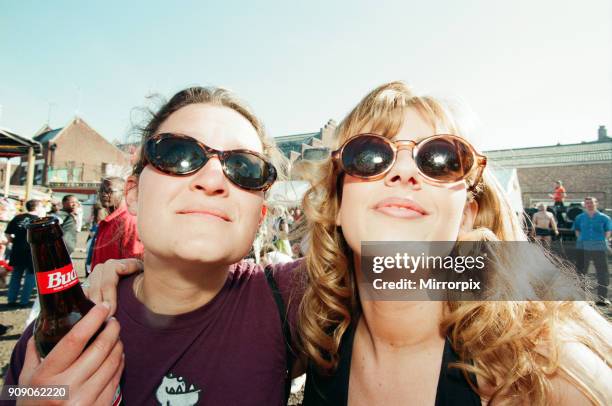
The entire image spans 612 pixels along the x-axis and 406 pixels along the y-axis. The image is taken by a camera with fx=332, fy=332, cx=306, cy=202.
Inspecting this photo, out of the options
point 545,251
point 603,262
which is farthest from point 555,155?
point 545,251

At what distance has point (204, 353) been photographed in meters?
1.61

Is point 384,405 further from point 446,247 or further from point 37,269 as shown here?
point 37,269

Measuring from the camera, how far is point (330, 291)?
2.04 meters

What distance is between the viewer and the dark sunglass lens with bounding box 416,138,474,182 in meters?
1.65

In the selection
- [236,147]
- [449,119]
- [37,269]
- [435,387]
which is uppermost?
[449,119]

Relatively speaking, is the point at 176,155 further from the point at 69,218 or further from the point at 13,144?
the point at 13,144

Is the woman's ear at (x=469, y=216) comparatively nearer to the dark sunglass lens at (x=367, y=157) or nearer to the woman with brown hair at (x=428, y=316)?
the woman with brown hair at (x=428, y=316)

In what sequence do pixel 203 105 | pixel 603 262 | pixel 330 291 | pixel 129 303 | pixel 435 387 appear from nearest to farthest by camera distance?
pixel 435 387 < pixel 129 303 < pixel 203 105 < pixel 330 291 < pixel 603 262

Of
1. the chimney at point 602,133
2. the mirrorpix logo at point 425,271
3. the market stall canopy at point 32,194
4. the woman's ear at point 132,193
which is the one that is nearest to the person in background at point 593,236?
the mirrorpix logo at point 425,271

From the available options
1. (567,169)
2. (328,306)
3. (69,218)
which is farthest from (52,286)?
(567,169)

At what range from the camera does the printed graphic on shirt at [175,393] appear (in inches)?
58.7

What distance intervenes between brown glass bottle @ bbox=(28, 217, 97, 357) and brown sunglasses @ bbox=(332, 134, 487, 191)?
1.35 m

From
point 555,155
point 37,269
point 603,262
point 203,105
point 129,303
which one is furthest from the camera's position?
point 555,155

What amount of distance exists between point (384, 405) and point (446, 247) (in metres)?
0.85
